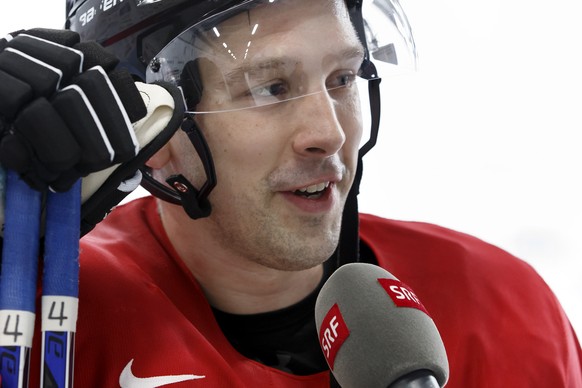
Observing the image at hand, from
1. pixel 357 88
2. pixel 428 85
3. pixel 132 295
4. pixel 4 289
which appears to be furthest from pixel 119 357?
pixel 428 85

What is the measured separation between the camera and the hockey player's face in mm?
1426

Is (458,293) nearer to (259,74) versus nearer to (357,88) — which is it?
(357,88)

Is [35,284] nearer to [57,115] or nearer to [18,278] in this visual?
[18,278]

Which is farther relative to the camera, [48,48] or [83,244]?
[83,244]

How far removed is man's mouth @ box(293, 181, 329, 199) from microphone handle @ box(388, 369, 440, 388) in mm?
575

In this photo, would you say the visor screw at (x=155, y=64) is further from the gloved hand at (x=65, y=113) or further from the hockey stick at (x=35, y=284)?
the hockey stick at (x=35, y=284)

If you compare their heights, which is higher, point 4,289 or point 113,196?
point 113,196

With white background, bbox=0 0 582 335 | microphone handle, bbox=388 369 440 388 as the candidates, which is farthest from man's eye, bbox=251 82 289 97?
white background, bbox=0 0 582 335

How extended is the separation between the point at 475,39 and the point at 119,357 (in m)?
1.88

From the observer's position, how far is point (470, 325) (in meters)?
1.65

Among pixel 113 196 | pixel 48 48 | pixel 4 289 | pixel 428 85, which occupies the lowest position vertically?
pixel 4 289

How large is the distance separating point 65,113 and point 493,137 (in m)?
2.01

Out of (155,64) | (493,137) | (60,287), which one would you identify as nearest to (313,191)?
(155,64)

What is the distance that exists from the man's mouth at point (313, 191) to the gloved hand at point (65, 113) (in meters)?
0.39
